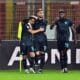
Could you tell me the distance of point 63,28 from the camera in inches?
792

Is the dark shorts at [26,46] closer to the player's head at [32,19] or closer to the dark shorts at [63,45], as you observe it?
the player's head at [32,19]

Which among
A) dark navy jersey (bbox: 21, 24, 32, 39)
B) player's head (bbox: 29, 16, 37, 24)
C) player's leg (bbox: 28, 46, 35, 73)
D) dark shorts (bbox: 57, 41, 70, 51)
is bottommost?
player's leg (bbox: 28, 46, 35, 73)

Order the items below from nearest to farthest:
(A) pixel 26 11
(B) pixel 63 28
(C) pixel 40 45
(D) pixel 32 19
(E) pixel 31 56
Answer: (D) pixel 32 19
(E) pixel 31 56
(C) pixel 40 45
(B) pixel 63 28
(A) pixel 26 11

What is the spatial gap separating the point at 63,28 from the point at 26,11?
219cm

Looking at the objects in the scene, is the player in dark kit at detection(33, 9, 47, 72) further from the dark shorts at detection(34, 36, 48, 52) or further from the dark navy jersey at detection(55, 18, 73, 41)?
the dark navy jersey at detection(55, 18, 73, 41)

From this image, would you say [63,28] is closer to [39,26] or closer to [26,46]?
[39,26]

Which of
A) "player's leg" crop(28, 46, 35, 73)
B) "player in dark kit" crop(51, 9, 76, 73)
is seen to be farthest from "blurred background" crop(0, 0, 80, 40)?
"player's leg" crop(28, 46, 35, 73)

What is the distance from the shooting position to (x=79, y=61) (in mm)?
21438

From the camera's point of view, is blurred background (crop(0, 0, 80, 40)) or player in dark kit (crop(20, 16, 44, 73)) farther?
blurred background (crop(0, 0, 80, 40))

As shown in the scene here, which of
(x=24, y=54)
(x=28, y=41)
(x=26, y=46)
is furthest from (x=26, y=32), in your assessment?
(x=24, y=54)

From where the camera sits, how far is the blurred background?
2169cm

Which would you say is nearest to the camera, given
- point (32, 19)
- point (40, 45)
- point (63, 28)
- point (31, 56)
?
point (32, 19)

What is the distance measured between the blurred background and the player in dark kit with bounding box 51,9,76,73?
148cm

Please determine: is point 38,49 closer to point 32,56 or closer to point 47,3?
point 32,56
